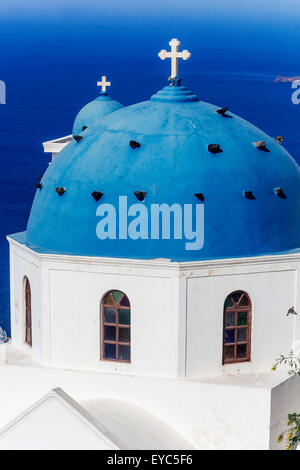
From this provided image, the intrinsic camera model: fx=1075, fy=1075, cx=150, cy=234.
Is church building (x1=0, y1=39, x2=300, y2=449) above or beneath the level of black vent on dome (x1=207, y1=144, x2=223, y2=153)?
beneath

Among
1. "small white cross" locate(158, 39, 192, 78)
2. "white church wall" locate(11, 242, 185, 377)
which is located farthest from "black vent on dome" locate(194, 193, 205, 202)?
"small white cross" locate(158, 39, 192, 78)

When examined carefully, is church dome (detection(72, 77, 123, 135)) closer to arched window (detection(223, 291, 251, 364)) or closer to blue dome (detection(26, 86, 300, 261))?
blue dome (detection(26, 86, 300, 261))

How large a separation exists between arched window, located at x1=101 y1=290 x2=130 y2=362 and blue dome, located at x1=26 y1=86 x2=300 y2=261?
0.79m

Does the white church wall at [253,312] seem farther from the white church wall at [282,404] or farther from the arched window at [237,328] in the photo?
the white church wall at [282,404]

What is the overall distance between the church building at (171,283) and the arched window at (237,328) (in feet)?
0.08

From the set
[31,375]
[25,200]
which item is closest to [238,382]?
[31,375]

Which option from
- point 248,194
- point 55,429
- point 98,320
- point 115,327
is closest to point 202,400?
point 115,327

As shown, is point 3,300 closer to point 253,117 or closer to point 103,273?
point 103,273

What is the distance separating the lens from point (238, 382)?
1828cm

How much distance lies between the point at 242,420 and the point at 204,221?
11.2 feet

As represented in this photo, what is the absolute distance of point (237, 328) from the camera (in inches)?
730

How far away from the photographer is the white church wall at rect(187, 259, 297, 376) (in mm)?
18047

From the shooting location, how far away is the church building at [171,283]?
18031 mm

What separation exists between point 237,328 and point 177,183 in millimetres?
2726
